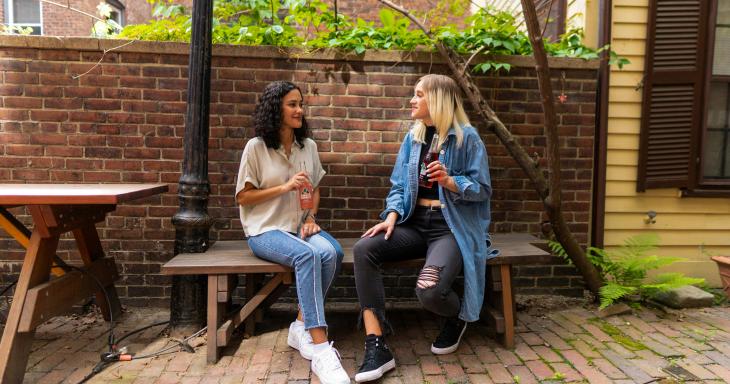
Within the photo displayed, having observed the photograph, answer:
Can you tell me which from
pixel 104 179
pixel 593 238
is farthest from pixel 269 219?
pixel 593 238

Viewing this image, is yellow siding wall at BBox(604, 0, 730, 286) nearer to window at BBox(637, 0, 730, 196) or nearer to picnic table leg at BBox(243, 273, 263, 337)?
window at BBox(637, 0, 730, 196)

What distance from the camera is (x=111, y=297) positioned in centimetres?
325

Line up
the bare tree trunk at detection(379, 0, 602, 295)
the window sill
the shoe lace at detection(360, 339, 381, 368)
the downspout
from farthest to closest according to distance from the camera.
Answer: the window sill → the downspout → the bare tree trunk at detection(379, 0, 602, 295) → the shoe lace at detection(360, 339, 381, 368)

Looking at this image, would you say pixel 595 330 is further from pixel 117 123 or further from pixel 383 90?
pixel 117 123

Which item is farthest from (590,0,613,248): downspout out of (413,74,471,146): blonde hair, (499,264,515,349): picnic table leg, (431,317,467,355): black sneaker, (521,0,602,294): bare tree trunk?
(431,317,467,355): black sneaker

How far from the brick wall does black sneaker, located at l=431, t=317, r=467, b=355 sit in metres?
0.95

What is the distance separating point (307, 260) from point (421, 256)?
704mm

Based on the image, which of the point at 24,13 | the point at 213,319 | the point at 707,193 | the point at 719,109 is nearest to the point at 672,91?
the point at 719,109

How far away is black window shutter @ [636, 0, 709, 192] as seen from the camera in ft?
12.5

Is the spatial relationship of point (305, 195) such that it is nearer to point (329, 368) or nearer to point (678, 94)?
point (329, 368)

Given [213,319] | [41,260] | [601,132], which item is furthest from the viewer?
[601,132]

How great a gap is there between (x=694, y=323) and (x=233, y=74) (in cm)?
374

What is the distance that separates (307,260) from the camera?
8.30ft

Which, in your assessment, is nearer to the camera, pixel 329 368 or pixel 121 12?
pixel 329 368
